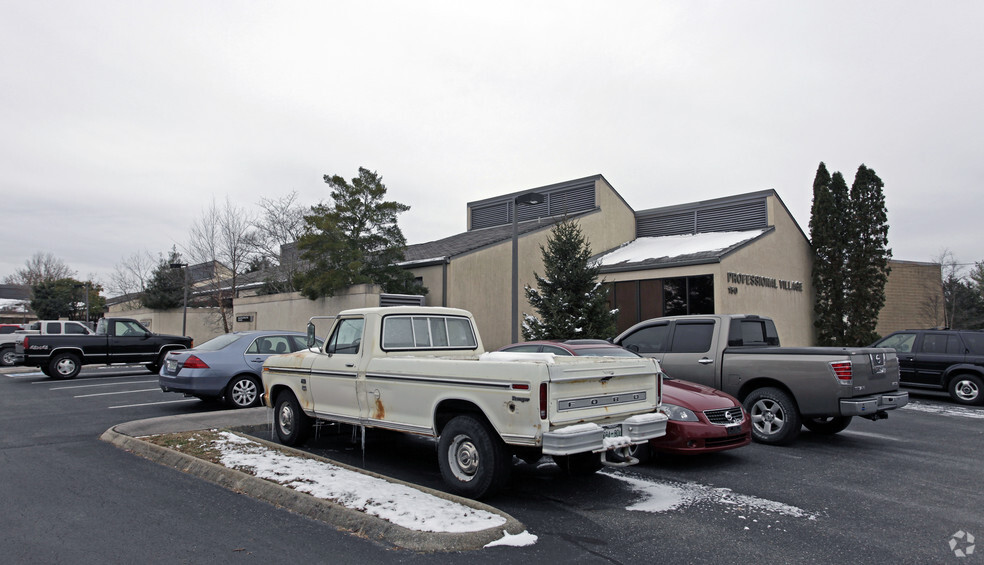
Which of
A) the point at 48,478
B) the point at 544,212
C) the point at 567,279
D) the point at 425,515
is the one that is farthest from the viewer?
the point at 544,212

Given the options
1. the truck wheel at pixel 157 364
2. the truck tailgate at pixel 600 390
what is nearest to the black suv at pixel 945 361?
the truck tailgate at pixel 600 390

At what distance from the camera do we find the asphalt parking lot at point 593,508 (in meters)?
4.42

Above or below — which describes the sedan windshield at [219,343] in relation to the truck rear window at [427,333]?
below

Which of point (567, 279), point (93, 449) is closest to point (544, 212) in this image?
point (567, 279)

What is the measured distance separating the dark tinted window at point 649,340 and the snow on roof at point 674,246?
35.9 ft

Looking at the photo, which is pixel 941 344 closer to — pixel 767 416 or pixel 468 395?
pixel 767 416

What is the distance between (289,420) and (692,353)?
20.4ft

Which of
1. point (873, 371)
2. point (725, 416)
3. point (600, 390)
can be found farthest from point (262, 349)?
point (873, 371)

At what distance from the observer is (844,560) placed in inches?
172

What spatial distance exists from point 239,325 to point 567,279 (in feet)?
61.6

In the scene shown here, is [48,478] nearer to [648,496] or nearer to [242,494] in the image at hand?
[242,494]

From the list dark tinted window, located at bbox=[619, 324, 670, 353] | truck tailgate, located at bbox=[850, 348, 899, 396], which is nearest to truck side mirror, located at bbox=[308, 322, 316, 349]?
dark tinted window, located at bbox=[619, 324, 670, 353]

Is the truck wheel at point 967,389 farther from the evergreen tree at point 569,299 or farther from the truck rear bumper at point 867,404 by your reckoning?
the evergreen tree at point 569,299

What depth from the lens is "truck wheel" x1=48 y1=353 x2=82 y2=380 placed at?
18.0 meters
